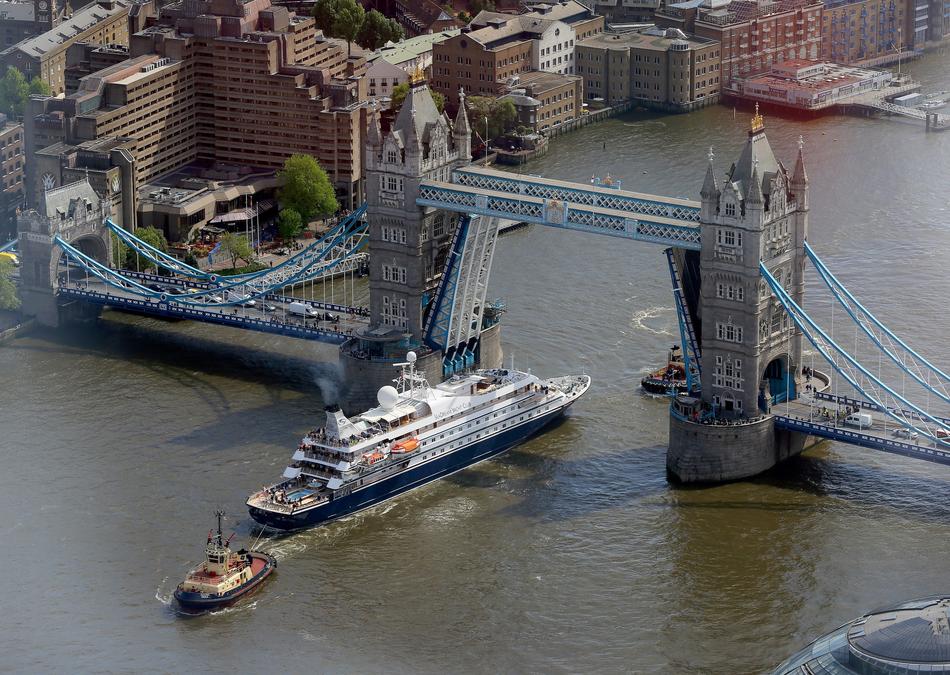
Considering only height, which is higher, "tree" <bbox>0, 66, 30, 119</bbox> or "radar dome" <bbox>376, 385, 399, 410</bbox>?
"tree" <bbox>0, 66, 30, 119</bbox>

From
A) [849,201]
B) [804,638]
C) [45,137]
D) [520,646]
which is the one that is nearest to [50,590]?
[520,646]

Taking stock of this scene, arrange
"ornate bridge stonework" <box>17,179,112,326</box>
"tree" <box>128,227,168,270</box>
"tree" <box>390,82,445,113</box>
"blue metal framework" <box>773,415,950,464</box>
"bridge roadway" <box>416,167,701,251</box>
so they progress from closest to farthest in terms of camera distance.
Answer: "blue metal framework" <box>773,415,950,464</box>
"bridge roadway" <box>416,167,701,251</box>
"ornate bridge stonework" <box>17,179,112,326</box>
"tree" <box>128,227,168,270</box>
"tree" <box>390,82,445,113</box>

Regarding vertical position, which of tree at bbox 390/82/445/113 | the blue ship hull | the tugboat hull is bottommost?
the tugboat hull

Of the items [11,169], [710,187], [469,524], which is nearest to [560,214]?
[710,187]

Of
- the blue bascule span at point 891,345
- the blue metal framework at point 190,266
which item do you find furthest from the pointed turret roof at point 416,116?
the blue bascule span at point 891,345

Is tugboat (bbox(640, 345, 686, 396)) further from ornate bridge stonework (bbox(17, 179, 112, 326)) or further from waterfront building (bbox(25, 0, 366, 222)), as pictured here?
waterfront building (bbox(25, 0, 366, 222))

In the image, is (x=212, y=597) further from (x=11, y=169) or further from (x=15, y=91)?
(x=15, y=91)

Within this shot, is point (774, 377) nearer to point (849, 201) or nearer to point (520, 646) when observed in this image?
point (520, 646)

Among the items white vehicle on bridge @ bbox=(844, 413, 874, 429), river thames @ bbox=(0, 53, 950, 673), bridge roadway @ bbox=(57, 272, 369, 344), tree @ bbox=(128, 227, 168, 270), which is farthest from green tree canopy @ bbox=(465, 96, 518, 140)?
white vehicle on bridge @ bbox=(844, 413, 874, 429)
